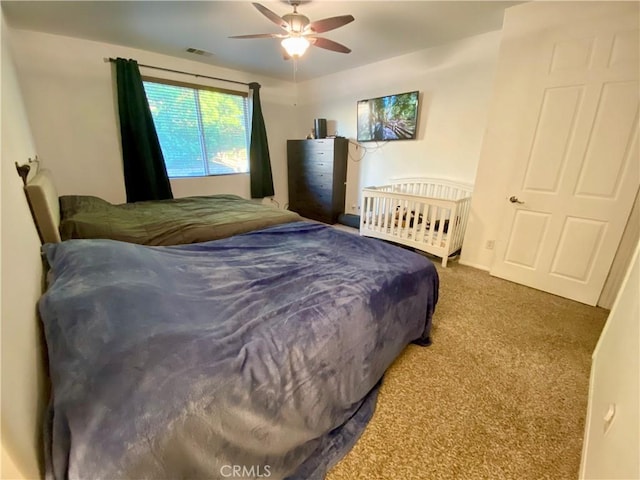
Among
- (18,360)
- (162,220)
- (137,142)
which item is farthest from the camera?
(137,142)

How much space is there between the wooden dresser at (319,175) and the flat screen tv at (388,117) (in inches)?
17.5

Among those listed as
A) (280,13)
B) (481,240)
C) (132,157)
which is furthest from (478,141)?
(132,157)

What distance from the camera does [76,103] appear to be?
329 cm

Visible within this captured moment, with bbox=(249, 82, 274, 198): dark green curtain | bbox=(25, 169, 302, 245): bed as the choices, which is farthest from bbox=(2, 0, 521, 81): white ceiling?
bbox=(25, 169, 302, 245): bed

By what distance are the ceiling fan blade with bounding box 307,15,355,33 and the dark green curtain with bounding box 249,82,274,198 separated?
8.71 ft

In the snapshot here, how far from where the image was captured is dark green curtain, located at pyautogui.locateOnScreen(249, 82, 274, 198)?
4.67 meters

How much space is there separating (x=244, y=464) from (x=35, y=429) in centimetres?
61

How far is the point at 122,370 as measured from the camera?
79 centimetres

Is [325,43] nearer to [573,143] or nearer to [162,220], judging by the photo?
[162,220]

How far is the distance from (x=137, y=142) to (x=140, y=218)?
1.71m

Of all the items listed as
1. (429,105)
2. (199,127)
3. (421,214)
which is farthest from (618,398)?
(199,127)
